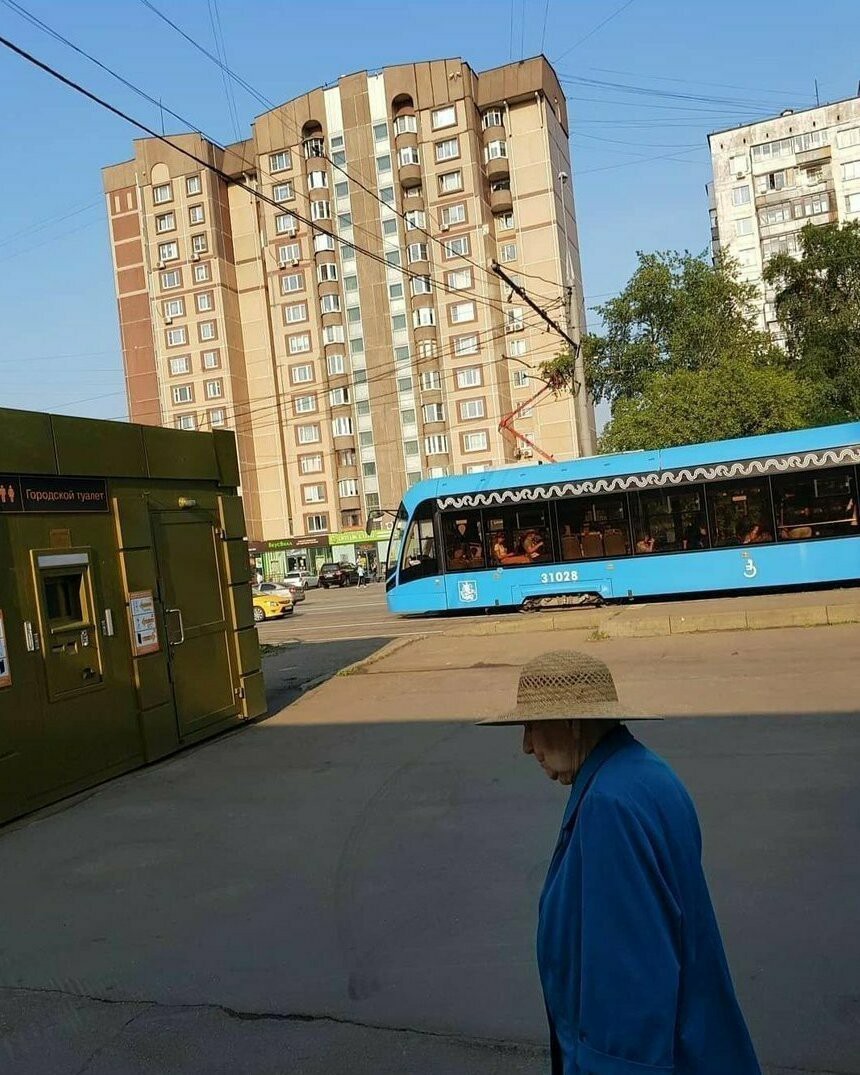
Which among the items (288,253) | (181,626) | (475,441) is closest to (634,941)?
(181,626)

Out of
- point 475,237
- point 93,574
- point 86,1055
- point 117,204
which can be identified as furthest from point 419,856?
point 117,204

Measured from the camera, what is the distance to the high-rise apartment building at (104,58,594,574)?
61.7 m

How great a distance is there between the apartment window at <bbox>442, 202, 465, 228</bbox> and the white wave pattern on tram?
45691mm

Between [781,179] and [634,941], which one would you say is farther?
[781,179]

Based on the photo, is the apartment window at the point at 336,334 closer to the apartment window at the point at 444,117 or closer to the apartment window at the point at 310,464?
the apartment window at the point at 310,464

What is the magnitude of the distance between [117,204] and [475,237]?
28372 millimetres

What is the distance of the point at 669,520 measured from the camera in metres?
19.2

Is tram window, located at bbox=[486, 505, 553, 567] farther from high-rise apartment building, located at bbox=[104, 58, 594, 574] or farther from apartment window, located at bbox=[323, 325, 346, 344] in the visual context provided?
apartment window, located at bbox=[323, 325, 346, 344]

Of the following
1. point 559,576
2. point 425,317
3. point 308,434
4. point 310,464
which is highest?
point 425,317

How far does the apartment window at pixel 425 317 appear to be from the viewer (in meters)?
63.1

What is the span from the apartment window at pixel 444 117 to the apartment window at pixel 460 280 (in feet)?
31.9

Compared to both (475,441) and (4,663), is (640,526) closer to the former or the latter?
(4,663)

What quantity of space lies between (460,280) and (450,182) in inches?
260

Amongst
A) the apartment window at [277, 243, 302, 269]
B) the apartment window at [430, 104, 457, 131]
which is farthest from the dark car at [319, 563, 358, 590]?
the apartment window at [430, 104, 457, 131]
